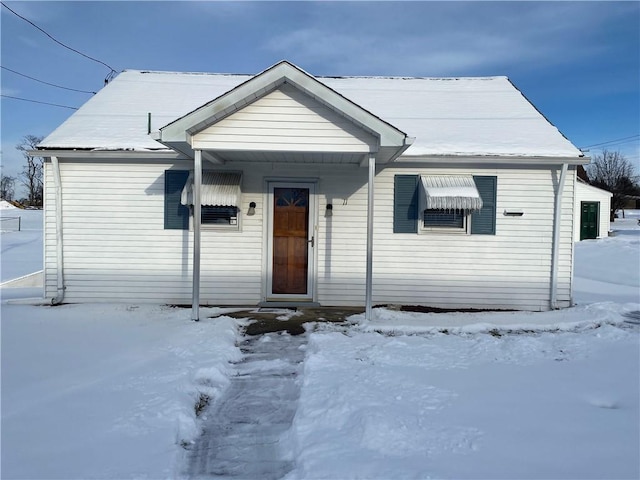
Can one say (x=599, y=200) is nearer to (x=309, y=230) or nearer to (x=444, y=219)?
(x=444, y=219)

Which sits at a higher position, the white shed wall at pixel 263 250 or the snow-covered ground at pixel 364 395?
the white shed wall at pixel 263 250

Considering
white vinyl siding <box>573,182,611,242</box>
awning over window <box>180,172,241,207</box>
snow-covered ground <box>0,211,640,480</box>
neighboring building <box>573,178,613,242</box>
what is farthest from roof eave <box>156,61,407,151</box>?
neighboring building <box>573,178,613,242</box>

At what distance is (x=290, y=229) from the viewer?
306 inches

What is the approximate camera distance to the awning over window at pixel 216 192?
726 cm

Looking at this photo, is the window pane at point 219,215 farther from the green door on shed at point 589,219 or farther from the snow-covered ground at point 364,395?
the green door on shed at point 589,219

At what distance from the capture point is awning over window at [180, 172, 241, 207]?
23.8 ft

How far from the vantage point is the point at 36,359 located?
186 inches

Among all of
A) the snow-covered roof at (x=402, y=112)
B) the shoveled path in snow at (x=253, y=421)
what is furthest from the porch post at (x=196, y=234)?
the shoveled path in snow at (x=253, y=421)

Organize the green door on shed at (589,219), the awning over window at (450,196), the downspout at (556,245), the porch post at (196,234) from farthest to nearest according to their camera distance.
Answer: the green door on shed at (589,219)
the downspout at (556,245)
the awning over window at (450,196)
the porch post at (196,234)

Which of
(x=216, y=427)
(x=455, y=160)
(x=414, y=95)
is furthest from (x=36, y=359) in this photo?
(x=414, y=95)

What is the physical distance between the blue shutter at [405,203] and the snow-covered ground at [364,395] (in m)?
1.66

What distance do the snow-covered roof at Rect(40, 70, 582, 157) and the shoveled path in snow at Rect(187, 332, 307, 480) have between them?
414 centimetres

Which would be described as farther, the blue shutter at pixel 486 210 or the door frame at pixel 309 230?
the door frame at pixel 309 230

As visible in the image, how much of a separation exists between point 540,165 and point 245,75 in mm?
6516
